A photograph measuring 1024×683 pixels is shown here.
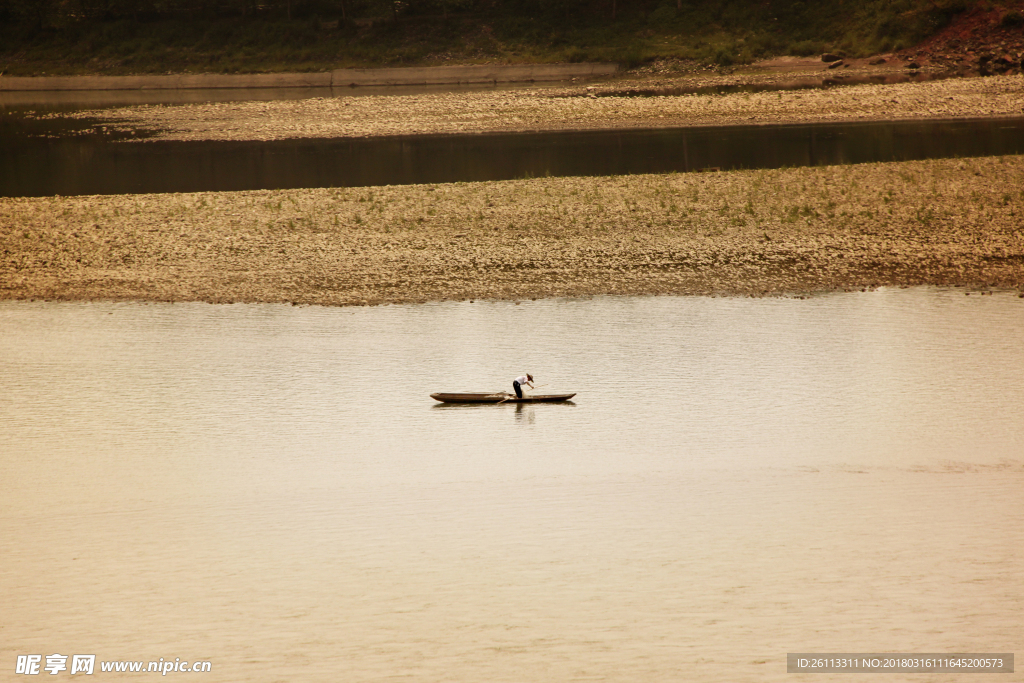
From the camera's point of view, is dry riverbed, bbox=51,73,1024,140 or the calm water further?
dry riverbed, bbox=51,73,1024,140

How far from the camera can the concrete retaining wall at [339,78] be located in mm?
65438

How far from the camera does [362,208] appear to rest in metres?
28.0

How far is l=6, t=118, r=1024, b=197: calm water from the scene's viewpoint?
32.8 meters

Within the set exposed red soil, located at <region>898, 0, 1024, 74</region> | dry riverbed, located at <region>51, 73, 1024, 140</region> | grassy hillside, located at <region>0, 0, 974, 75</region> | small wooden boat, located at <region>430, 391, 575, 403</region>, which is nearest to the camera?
Answer: small wooden boat, located at <region>430, 391, 575, 403</region>

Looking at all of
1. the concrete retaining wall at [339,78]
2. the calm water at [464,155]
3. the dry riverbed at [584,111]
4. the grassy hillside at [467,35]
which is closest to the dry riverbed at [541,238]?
the calm water at [464,155]

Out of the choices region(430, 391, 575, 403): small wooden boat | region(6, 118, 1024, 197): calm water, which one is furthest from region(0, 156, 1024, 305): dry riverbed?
region(430, 391, 575, 403): small wooden boat

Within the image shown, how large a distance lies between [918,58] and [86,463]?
55.7 metres

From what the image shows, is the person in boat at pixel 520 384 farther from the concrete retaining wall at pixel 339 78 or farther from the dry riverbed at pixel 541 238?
the concrete retaining wall at pixel 339 78

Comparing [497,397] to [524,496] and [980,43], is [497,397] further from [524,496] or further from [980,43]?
[980,43]

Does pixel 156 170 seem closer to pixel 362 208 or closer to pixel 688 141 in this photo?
pixel 362 208

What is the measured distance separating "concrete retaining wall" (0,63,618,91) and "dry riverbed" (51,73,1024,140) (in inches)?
346

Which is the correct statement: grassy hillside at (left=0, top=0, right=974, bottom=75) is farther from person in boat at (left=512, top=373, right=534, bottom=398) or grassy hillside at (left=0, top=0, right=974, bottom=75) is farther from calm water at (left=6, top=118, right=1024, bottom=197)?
person in boat at (left=512, top=373, right=534, bottom=398)

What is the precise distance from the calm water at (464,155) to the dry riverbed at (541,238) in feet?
9.44

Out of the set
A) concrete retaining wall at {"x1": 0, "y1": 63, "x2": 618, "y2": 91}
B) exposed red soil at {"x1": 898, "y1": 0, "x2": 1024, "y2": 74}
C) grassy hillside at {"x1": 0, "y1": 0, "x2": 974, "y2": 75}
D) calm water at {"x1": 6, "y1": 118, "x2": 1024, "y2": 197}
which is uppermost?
grassy hillside at {"x1": 0, "y1": 0, "x2": 974, "y2": 75}
